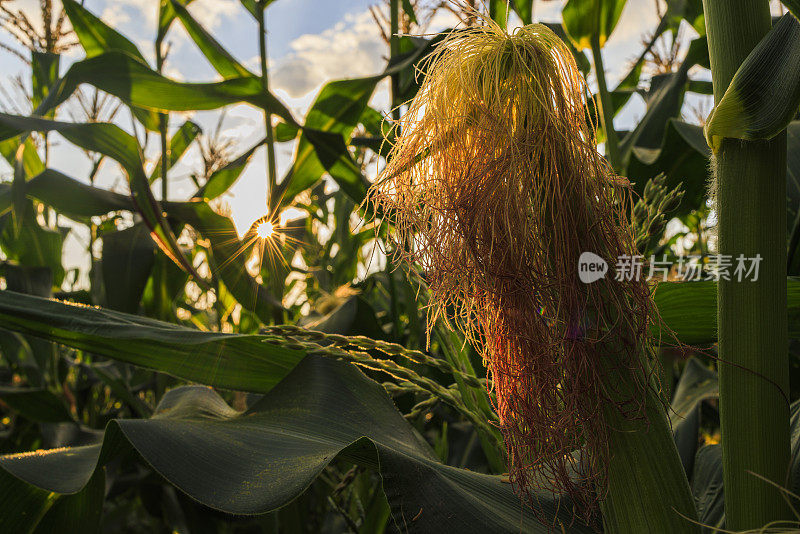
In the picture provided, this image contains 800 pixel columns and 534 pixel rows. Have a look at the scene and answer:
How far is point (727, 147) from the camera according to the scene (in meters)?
0.39

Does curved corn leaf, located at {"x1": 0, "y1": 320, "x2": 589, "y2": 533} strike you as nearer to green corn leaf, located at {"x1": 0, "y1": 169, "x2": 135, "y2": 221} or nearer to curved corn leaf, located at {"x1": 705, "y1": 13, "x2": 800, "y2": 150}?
curved corn leaf, located at {"x1": 705, "y1": 13, "x2": 800, "y2": 150}

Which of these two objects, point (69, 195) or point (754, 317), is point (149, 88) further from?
point (754, 317)

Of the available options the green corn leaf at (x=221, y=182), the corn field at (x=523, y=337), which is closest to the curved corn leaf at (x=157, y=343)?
the corn field at (x=523, y=337)

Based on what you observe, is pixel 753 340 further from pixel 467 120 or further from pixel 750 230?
pixel 467 120

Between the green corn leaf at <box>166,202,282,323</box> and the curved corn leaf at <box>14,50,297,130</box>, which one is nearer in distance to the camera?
the curved corn leaf at <box>14,50,297,130</box>

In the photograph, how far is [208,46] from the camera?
0.99 metres

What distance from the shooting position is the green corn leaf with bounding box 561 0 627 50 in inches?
36.4

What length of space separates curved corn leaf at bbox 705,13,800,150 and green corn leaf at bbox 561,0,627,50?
620 mm

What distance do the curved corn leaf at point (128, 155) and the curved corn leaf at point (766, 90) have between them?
681mm

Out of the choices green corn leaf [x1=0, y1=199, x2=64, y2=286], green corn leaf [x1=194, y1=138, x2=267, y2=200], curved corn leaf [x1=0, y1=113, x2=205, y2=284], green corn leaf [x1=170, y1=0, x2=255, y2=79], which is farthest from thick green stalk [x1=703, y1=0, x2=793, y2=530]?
green corn leaf [x1=0, y1=199, x2=64, y2=286]

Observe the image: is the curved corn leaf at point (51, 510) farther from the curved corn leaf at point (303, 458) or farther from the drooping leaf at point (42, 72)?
the drooping leaf at point (42, 72)

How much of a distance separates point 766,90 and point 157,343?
22.8 inches

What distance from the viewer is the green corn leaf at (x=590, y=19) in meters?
0.92

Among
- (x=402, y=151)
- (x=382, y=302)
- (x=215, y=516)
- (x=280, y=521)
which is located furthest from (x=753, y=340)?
(x=382, y=302)
